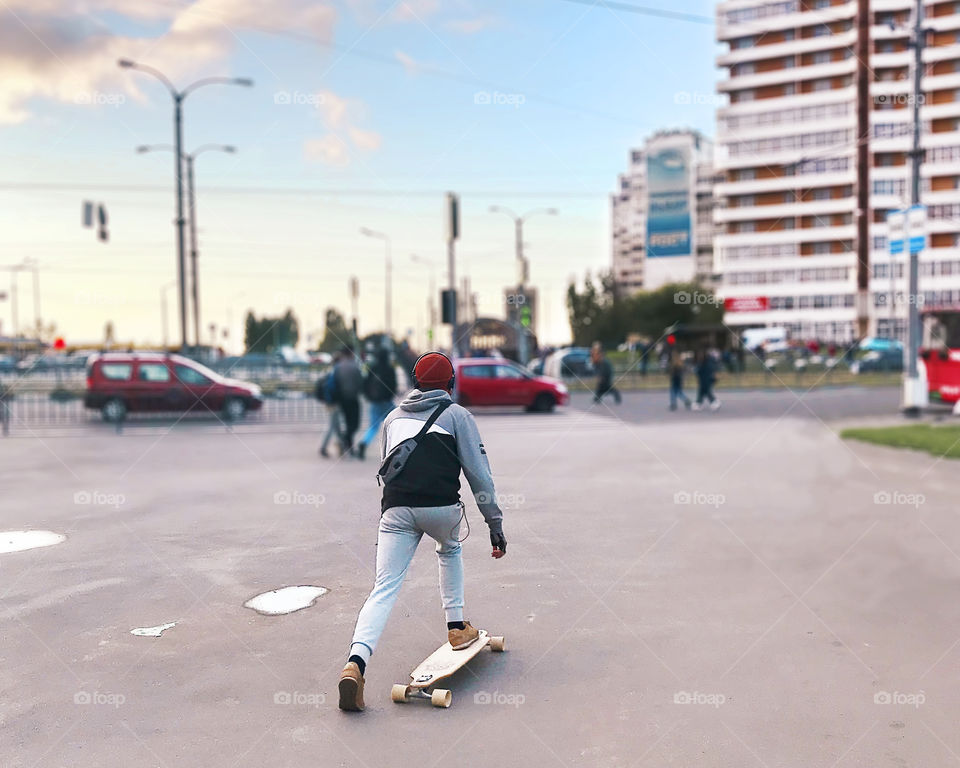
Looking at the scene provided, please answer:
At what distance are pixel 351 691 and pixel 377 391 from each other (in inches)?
389

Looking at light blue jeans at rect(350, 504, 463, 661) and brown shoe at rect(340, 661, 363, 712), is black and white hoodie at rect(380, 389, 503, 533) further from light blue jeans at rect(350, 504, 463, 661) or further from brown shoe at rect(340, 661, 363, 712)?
brown shoe at rect(340, 661, 363, 712)

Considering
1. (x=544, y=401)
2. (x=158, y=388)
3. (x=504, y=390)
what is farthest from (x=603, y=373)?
(x=158, y=388)

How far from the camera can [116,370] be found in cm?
2139

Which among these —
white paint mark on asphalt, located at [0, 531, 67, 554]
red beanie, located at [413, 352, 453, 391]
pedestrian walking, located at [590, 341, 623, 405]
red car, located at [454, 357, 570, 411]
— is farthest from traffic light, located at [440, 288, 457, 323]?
red beanie, located at [413, 352, 453, 391]

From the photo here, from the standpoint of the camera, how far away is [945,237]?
2891 inches

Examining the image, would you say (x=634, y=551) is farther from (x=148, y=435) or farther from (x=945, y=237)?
(x=945, y=237)

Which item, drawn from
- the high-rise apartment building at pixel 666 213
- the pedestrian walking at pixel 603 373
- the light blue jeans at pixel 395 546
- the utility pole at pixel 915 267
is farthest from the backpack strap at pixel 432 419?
the high-rise apartment building at pixel 666 213

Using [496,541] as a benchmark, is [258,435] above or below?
below

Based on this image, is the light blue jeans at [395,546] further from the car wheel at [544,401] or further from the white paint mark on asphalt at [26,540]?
the car wheel at [544,401]

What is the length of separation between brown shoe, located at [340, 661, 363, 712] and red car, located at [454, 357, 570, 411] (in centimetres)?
1990

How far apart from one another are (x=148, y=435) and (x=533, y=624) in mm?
14197

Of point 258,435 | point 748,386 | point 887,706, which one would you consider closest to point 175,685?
point 887,706

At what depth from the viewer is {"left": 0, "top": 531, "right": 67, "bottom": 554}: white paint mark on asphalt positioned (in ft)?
24.3

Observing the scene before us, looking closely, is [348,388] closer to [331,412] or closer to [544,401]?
[331,412]
